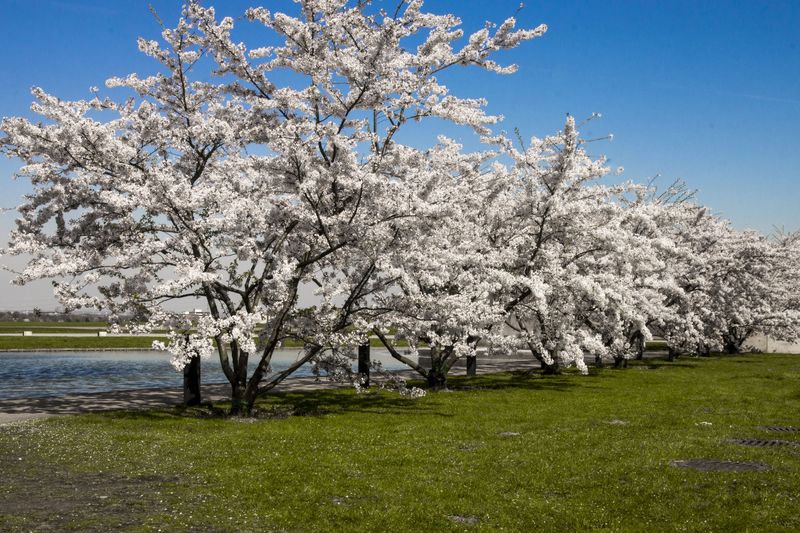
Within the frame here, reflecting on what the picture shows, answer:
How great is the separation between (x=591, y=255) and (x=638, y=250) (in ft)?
7.63

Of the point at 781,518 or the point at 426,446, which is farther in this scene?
the point at 426,446

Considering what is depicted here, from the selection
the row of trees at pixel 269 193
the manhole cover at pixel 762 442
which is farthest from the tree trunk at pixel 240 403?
the manhole cover at pixel 762 442

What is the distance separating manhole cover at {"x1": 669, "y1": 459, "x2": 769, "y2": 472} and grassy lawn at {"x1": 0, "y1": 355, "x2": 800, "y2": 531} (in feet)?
0.93

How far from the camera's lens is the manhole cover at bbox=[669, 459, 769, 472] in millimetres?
14539

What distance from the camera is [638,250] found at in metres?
33.3

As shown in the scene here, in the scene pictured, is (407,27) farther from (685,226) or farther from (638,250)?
(685,226)

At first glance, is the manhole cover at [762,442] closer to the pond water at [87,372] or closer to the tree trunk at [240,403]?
the pond water at [87,372]

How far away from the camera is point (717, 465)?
14992 mm

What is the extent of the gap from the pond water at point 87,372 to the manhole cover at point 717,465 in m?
12.7

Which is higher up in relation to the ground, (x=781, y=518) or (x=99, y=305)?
(x=99, y=305)

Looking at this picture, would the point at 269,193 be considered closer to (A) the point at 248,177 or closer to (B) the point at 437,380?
(A) the point at 248,177

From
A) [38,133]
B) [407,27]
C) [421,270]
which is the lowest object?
[421,270]

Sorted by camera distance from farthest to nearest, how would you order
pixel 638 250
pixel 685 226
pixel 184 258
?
pixel 685 226 < pixel 638 250 < pixel 184 258

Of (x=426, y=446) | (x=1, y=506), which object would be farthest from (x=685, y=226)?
(x=1, y=506)
